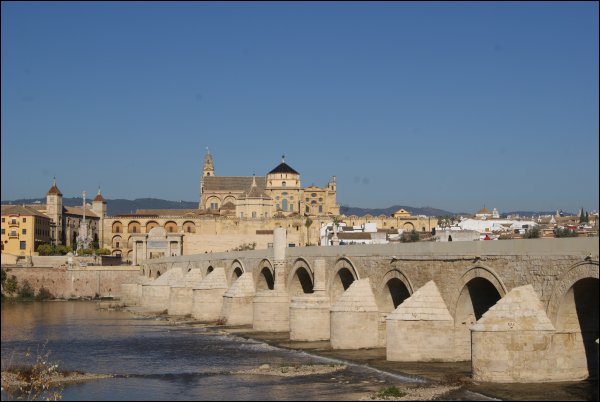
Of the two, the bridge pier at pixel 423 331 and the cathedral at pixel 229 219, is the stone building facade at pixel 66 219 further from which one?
the bridge pier at pixel 423 331

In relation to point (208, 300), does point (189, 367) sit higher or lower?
lower

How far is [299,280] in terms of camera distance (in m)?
47.4

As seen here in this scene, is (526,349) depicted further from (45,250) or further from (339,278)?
(45,250)

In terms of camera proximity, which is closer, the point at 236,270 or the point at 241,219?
the point at 236,270

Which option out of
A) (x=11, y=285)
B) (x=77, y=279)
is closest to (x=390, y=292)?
(x=11, y=285)

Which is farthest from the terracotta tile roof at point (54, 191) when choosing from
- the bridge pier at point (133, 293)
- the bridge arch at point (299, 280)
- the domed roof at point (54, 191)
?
the bridge arch at point (299, 280)

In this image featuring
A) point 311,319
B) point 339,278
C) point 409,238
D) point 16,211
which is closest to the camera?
point 311,319

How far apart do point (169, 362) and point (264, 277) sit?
62.7ft

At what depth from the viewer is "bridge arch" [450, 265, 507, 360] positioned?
29844 millimetres

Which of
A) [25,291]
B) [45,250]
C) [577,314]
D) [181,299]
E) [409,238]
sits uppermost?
[409,238]

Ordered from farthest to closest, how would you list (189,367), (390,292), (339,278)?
(339,278), (390,292), (189,367)

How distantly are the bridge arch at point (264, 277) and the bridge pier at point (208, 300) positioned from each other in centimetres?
405

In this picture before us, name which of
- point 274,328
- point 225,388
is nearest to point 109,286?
point 274,328

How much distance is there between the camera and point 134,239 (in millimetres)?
109125
